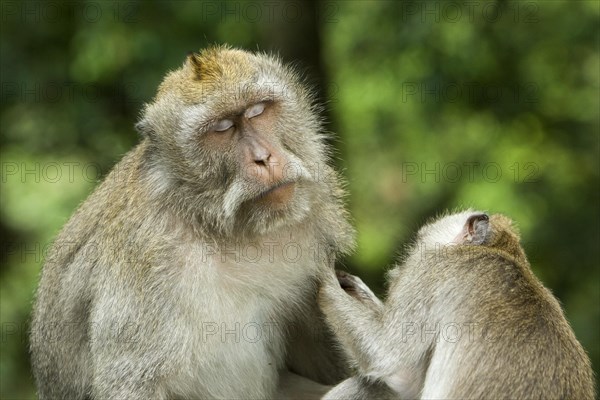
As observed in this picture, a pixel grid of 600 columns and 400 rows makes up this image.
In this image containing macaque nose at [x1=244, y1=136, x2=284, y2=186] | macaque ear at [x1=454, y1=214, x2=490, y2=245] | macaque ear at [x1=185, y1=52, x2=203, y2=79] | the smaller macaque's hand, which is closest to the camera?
macaque nose at [x1=244, y1=136, x2=284, y2=186]

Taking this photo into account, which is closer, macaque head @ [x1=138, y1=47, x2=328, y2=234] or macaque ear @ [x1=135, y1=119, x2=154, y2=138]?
macaque head @ [x1=138, y1=47, x2=328, y2=234]

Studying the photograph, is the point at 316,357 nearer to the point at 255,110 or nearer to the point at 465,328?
the point at 465,328

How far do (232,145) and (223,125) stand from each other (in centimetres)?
13

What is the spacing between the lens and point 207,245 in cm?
600

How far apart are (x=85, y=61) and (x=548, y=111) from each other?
5.57 m

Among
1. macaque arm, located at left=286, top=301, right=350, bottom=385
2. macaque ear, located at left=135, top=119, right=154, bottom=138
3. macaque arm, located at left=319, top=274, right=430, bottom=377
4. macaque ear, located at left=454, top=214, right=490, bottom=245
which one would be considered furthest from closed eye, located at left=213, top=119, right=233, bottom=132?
macaque arm, located at left=286, top=301, right=350, bottom=385

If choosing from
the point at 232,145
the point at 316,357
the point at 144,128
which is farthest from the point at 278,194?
the point at 316,357

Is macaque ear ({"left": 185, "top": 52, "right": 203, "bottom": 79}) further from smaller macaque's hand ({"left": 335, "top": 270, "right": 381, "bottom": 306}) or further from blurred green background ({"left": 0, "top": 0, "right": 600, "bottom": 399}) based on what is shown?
blurred green background ({"left": 0, "top": 0, "right": 600, "bottom": 399})

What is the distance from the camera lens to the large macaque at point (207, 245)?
225 inches

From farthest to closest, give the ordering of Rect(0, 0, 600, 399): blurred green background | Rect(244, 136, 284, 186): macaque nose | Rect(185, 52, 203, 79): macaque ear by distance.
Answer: Rect(0, 0, 600, 399): blurred green background, Rect(185, 52, 203, 79): macaque ear, Rect(244, 136, 284, 186): macaque nose

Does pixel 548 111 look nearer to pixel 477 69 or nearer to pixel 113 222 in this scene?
pixel 477 69

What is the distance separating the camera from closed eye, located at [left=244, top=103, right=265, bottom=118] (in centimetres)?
575

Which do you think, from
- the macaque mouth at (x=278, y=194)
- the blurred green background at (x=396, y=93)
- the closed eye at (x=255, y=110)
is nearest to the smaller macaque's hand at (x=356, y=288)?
the macaque mouth at (x=278, y=194)

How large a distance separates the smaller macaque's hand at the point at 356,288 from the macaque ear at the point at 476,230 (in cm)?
69
